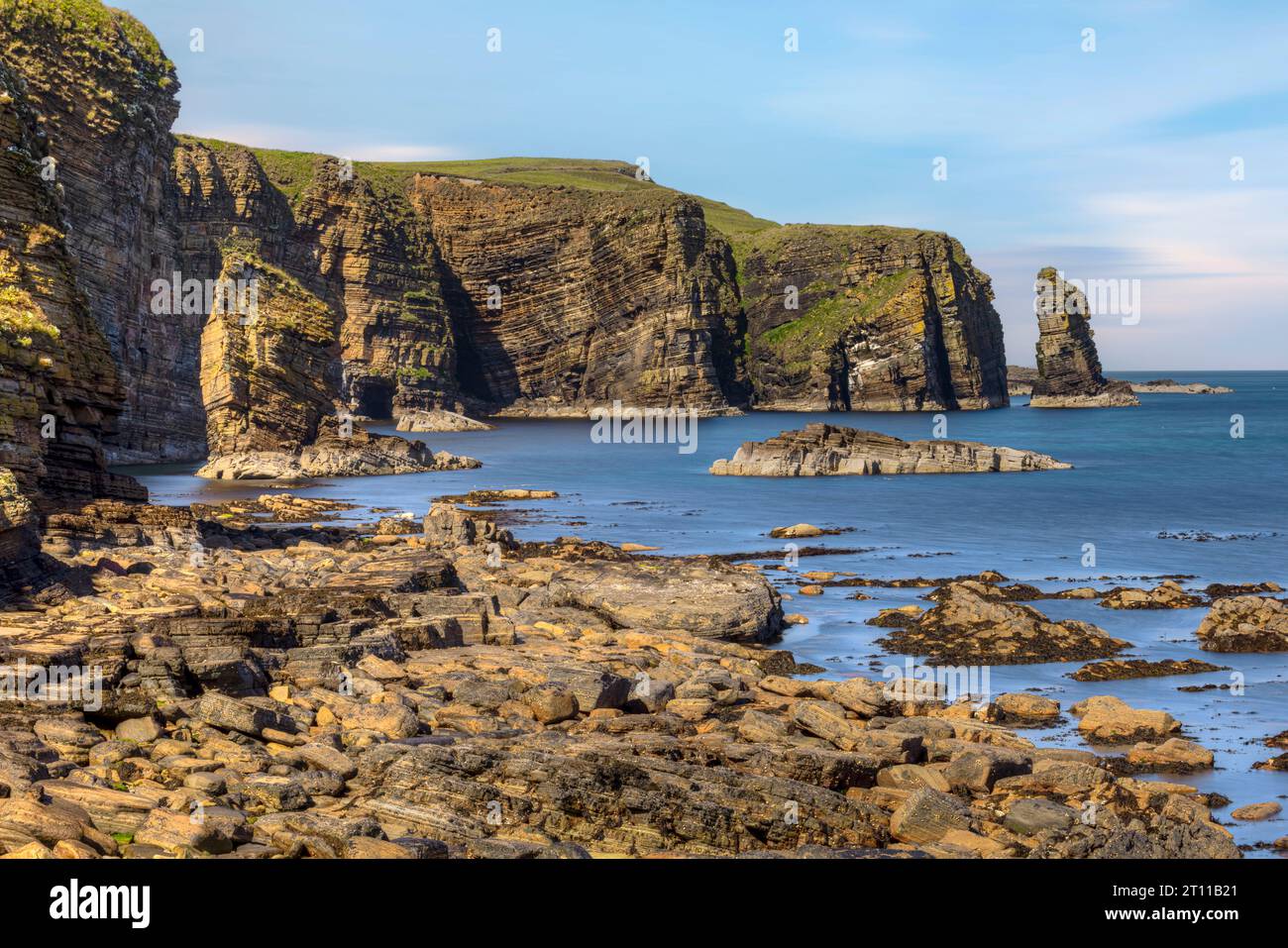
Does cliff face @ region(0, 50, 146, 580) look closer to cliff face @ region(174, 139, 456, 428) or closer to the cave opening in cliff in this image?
cliff face @ region(174, 139, 456, 428)

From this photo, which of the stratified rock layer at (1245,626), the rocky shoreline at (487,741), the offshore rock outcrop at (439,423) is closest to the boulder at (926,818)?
the rocky shoreline at (487,741)

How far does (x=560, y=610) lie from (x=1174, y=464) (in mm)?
88066

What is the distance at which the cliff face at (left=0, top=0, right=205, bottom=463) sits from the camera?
76.1 metres

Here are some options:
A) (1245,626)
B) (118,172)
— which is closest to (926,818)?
(1245,626)

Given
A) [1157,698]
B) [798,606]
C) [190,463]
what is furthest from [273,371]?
[1157,698]

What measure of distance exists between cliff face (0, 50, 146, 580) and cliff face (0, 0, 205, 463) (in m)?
33.1

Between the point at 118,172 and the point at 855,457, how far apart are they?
54.8 m

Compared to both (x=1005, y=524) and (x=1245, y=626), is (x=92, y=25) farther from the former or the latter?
(x=1245, y=626)

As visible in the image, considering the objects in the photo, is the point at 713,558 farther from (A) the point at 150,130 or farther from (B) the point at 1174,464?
(B) the point at 1174,464

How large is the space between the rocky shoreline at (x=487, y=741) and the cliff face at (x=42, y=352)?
407 cm

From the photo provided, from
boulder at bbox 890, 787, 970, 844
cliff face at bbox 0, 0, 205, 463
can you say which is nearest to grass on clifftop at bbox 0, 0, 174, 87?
cliff face at bbox 0, 0, 205, 463

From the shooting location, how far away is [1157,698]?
2844 centimetres
